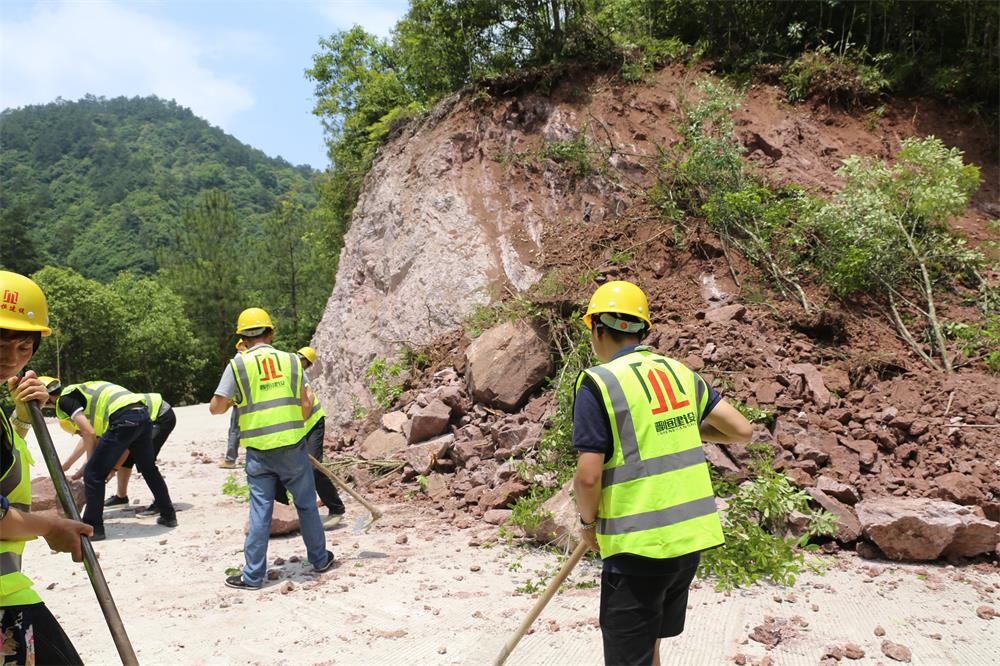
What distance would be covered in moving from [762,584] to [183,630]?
3725mm

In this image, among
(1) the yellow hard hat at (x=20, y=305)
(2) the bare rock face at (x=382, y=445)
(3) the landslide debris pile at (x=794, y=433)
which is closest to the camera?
(1) the yellow hard hat at (x=20, y=305)

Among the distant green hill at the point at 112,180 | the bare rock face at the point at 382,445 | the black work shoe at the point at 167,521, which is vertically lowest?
the black work shoe at the point at 167,521

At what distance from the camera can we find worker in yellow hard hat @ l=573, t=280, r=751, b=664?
7.93 feet

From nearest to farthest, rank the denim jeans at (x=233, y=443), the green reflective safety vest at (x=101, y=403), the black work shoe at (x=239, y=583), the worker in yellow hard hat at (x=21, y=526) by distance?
the worker in yellow hard hat at (x=21, y=526) < the black work shoe at (x=239, y=583) < the green reflective safety vest at (x=101, y=403) < the denim jeans at (x=233, y=443)

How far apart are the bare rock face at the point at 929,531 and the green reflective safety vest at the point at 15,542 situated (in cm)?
502

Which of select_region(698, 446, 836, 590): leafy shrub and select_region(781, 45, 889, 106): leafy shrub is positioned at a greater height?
select_region(781, 45, 889, 106): leafy shrub

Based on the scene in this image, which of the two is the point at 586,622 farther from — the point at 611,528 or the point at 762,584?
the point at 611,528

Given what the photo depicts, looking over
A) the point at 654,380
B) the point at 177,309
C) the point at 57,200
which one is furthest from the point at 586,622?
the point at 57,200

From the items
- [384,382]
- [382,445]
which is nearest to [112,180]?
[384,382]

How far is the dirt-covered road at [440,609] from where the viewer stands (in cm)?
370

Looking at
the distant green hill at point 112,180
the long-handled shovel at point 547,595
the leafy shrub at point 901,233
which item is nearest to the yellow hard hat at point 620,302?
the long-handled shovel at point 547,595

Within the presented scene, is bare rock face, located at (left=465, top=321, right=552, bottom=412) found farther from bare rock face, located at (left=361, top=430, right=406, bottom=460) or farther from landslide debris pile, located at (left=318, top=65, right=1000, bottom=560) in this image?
bare rock face, located at (left=361, top=430, right=406, bottom=460)

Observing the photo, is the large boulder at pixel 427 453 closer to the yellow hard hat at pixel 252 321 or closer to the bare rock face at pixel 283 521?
the bare rock face at pixel 283 521

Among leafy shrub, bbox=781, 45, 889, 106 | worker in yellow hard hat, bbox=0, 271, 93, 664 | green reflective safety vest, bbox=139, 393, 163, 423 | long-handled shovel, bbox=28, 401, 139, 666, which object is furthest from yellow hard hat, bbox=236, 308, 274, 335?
leafy shrub, bbox=781, 45, 889, 106
